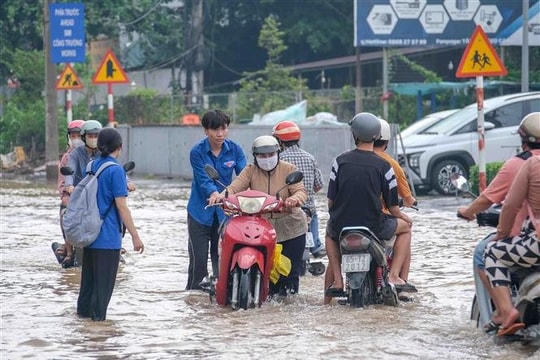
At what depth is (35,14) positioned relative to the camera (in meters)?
42.2

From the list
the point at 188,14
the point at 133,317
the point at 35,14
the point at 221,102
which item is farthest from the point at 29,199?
the point at 188,14

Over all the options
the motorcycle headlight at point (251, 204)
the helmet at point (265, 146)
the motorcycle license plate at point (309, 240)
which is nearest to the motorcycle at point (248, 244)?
the motorcycle headlight at point (251, 204)

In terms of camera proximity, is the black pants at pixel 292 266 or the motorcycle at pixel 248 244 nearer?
the motorcycle at pixel 248 244

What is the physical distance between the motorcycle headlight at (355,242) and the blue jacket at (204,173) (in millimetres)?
1669

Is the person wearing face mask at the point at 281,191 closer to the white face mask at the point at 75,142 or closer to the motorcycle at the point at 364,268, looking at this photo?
the motorcycle at the point at 364,268

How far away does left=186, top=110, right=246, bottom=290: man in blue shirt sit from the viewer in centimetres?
1076

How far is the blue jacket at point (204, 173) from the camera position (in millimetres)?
10812

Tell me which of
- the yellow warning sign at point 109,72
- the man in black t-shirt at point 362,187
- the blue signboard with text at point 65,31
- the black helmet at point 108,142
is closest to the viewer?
the black helmet at point 108,142

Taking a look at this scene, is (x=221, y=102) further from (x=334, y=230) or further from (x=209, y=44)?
(x=334, y=230)

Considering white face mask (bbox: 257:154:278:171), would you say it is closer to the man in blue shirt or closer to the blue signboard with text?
the man in blue shirt

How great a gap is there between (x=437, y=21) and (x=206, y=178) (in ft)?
83.7

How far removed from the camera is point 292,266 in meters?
10.5

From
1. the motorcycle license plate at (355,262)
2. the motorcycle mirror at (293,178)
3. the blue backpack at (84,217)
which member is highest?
the motorcycle mirror at (293,178)

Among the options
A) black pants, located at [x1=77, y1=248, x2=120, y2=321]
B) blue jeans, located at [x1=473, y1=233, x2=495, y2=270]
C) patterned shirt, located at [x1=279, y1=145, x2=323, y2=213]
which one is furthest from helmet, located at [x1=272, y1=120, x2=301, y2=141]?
blue jeans, located at [x1=473, y1=233, x2=495, y2=270]
